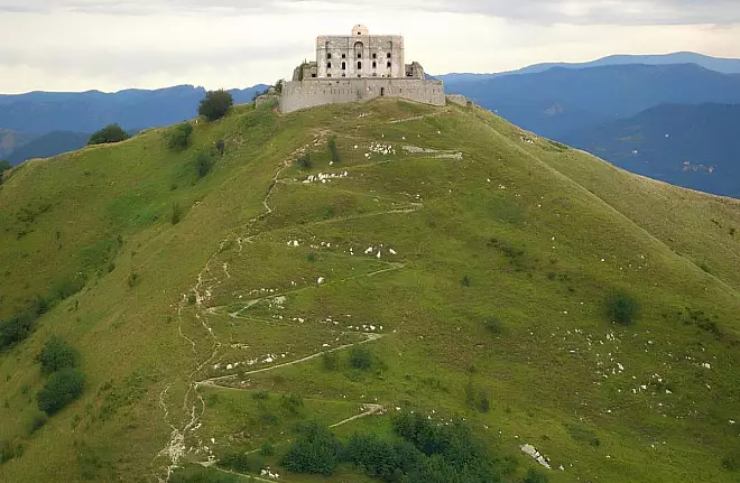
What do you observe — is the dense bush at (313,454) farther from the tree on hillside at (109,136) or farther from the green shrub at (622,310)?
the tree on hillside at (109,136)

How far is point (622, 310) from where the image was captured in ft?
203

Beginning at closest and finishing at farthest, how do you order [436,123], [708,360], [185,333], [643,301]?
[185,333] < [708,360] < [643,301] < [436,123]

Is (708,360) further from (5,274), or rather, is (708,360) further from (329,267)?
(5,274)

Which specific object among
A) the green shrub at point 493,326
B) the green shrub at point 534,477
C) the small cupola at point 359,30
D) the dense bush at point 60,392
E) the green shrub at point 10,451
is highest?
the small cupola at point 359,30

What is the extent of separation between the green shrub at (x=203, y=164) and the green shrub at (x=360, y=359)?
155ft

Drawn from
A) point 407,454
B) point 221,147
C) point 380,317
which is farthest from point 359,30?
point 407,454

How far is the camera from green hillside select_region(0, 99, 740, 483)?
47.7m

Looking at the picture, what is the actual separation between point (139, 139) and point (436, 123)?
5344 cm

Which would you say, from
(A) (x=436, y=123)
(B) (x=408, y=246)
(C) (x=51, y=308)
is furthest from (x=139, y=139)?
(B) (x=408, y=246)

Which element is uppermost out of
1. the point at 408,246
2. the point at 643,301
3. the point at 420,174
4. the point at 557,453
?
the point at 420,174

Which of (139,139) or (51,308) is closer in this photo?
(51,308)

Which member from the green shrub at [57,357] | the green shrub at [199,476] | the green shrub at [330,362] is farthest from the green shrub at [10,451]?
the green shrub at [330,362]

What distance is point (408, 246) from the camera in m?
67.0

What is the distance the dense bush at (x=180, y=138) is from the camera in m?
108
